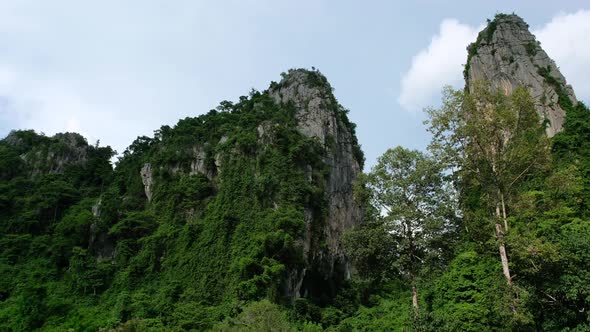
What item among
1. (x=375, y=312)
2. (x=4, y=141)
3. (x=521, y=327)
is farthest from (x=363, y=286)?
(x=4, y=141)

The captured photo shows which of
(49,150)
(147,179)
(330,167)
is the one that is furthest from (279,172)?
(49,150)

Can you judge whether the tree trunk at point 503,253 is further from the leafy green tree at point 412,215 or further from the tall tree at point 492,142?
the leafy green tree at point 412,215

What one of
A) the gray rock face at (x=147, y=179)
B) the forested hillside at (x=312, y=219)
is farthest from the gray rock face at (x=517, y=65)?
the gray rock face at (x=147, y=179)

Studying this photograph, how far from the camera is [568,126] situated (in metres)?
31.4

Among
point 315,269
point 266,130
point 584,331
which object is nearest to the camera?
point 584,331

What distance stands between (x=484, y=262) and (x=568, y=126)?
46.8ft

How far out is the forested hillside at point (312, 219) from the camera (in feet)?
55.4

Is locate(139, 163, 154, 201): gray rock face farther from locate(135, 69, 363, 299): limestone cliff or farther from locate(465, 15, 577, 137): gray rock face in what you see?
locate(465, 15, 577, 137): gray rock face

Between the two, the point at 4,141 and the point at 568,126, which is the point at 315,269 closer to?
the point at 568,126

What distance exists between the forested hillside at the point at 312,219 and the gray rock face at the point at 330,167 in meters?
0.18

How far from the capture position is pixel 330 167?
37031mm

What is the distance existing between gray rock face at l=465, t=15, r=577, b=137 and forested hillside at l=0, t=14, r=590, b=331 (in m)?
0.14

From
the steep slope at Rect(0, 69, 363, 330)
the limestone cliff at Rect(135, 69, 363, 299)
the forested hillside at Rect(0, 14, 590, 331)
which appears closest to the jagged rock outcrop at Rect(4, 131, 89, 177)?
the forested hillside at Rect(0, 14, 590, 331)

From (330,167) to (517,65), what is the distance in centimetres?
1683
